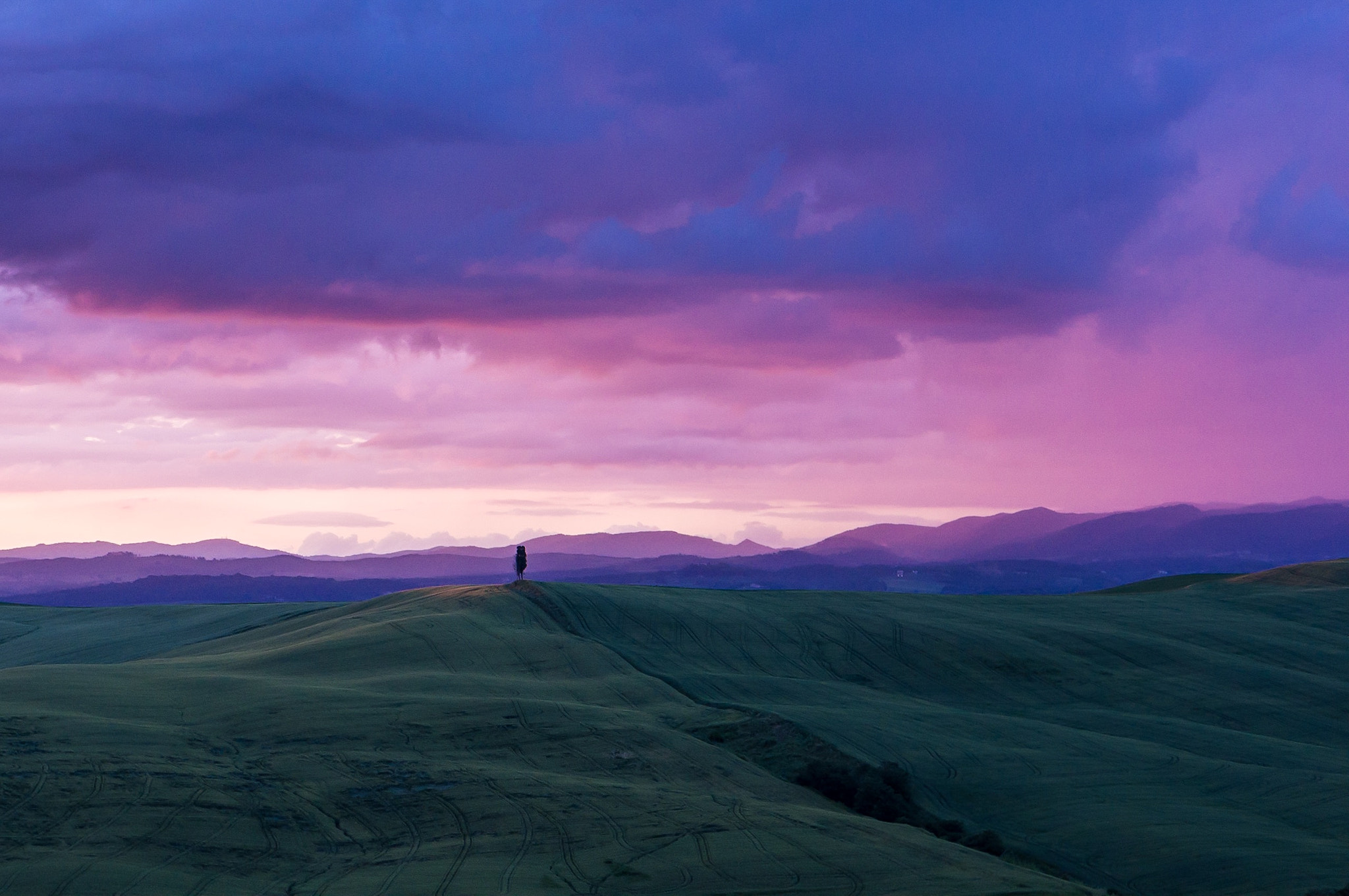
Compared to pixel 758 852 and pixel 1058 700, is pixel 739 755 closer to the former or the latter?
pixel 758 852

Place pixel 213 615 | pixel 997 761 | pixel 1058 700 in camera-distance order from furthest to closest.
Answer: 1. pixel 213 615
2. pixel 1058 700
3. pixel 997 761

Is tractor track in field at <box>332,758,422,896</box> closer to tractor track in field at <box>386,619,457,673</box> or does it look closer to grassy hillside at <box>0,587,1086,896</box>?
grassy hillside at <box>0,587,1086,896</box>

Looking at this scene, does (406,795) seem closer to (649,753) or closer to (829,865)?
(649,753)

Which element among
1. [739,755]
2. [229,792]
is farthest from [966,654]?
[229,792]

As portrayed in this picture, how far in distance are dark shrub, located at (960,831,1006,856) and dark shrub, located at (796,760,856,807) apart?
269 centimetres

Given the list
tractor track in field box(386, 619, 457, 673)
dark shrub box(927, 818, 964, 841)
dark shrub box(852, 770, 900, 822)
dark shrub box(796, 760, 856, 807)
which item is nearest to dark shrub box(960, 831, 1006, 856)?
dark shrub box(927, 818, 964, 841)

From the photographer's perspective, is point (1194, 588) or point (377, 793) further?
point (1194, 588)

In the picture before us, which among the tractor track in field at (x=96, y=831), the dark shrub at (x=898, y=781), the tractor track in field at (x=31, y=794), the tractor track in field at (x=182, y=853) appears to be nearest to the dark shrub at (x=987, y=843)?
the dark shrub at (x=898, y=781)

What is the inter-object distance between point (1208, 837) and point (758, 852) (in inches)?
408

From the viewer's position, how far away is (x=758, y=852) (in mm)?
19938

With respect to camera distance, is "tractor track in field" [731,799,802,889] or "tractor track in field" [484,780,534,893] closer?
"tractor track in field" [484,780,534,893]

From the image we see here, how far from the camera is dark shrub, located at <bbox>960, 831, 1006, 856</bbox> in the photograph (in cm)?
2320

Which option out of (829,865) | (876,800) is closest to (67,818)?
(829,865)

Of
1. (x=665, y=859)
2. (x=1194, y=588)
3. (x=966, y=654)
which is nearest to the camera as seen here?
(x=665, y=859)
